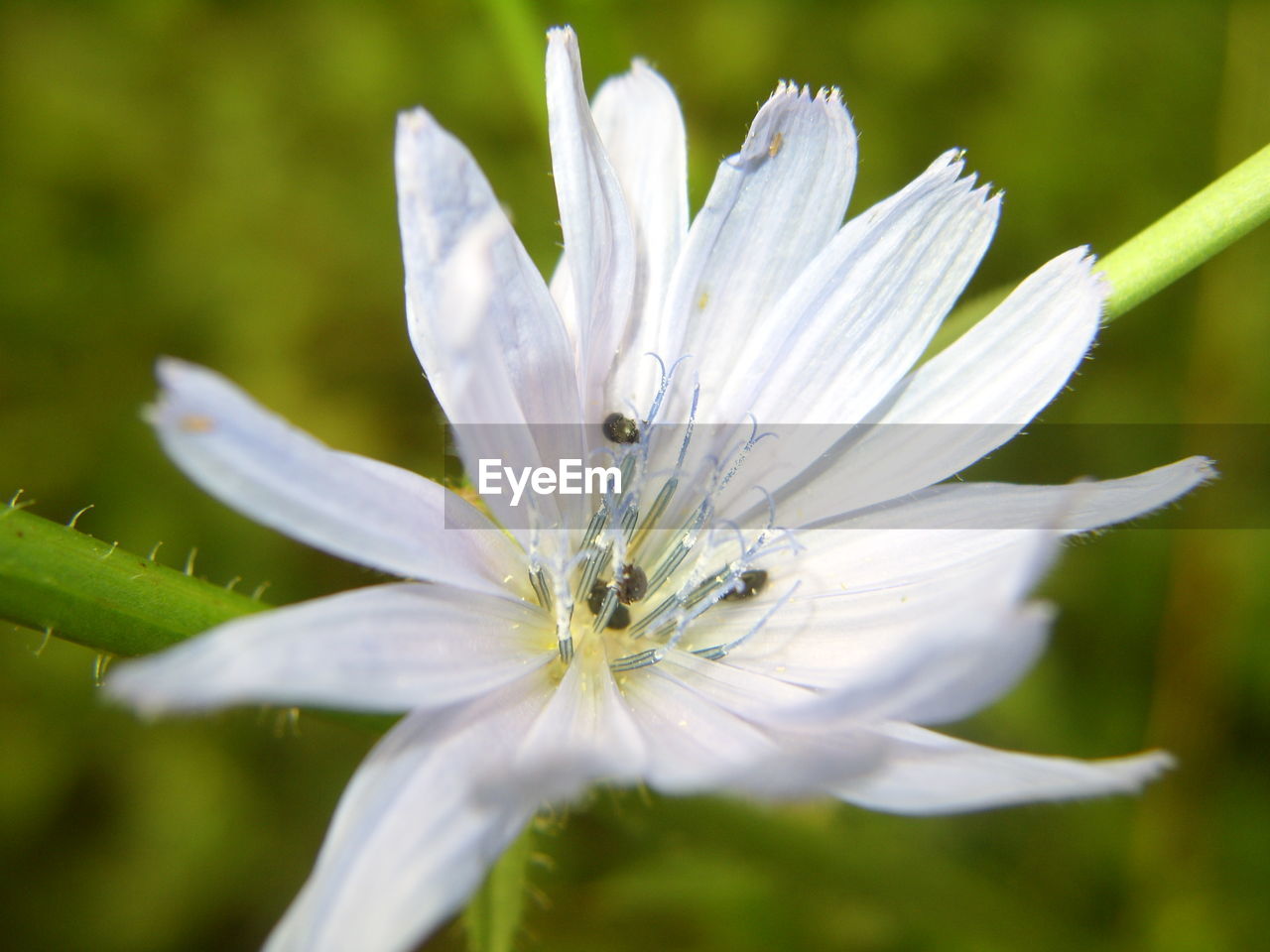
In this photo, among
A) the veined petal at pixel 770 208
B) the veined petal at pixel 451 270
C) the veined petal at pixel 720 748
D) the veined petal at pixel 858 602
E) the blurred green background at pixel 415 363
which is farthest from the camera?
the blurred green background at pixel 415 363

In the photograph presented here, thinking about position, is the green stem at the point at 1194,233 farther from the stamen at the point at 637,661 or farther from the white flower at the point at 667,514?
the stamen at the point at 637,661

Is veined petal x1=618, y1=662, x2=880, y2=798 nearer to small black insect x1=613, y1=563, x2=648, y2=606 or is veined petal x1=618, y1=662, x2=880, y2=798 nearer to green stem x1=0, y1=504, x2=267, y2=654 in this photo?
small black insect x1=613, y1=563, x2=648, y2=606

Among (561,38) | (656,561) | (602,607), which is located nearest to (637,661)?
(602,607)

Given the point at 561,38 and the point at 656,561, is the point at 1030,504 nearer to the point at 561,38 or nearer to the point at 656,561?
the point at 656,561

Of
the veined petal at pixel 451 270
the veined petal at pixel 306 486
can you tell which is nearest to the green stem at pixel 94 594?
the veined petal at pixel 306 486

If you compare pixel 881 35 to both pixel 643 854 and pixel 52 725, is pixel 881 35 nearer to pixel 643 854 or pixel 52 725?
pixel 643 854

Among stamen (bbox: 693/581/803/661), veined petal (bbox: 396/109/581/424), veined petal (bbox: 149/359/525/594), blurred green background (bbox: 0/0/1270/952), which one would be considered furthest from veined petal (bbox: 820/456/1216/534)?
blurred green background (bbox: 0/0/1270/952)
